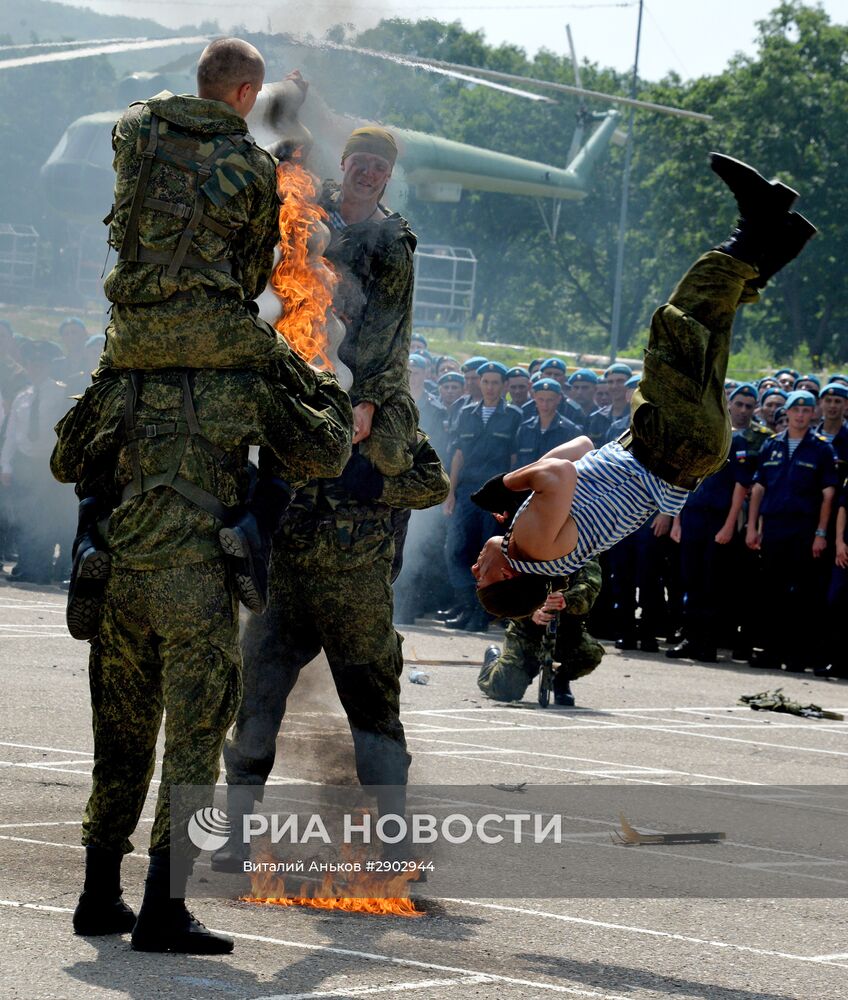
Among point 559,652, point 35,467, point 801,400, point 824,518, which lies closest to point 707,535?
point 824,518

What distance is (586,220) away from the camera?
71.9 meters

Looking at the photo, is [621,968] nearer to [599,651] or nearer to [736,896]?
[736,896]

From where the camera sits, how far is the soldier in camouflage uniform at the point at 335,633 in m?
5.82

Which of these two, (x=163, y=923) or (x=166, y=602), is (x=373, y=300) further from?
(x=163, y=923)

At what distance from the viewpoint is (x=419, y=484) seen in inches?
236

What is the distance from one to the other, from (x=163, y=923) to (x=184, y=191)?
2.03 meters

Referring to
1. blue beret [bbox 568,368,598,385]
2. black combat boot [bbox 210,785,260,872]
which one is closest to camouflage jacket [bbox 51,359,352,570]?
black combat boot [bbox 210,785,260,872]

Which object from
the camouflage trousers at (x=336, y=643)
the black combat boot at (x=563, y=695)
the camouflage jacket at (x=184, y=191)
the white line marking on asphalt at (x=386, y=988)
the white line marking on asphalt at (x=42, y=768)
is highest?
the camouflage jacket at (x=184, y=191)

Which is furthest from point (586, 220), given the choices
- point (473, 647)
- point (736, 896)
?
point (736, 896)

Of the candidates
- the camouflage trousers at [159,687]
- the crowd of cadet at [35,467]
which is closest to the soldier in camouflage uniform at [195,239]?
the camouflage trousers at [159,687]

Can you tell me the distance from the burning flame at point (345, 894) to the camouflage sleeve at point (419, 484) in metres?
1.29

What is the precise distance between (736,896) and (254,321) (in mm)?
2824

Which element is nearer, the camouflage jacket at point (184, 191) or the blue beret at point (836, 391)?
the camouflage jacket at point (184, 191)

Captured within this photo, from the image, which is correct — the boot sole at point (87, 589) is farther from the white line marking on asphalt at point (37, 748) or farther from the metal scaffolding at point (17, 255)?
the metal scaffolding at point (17, 255)
